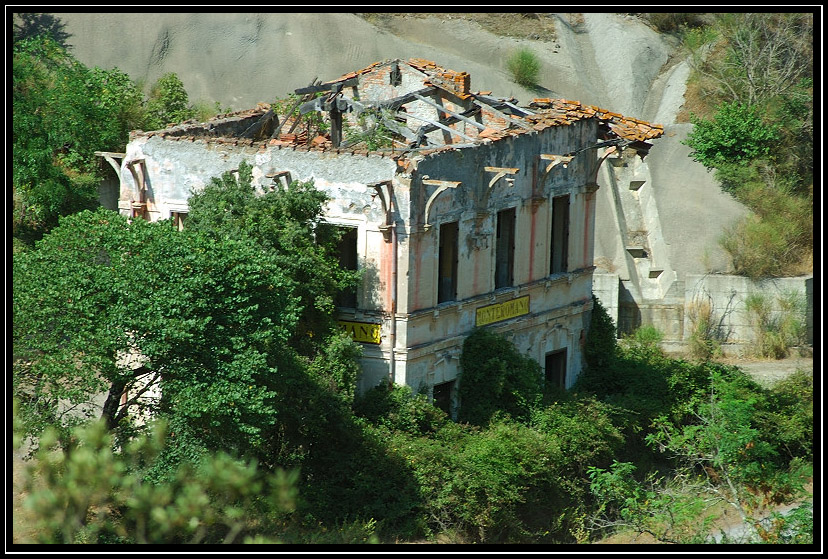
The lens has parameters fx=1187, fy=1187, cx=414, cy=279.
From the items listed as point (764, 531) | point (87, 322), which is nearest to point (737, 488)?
point (764, 531)

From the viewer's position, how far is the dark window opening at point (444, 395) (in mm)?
24609

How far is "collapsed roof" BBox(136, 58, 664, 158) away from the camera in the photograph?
2538 centimetres

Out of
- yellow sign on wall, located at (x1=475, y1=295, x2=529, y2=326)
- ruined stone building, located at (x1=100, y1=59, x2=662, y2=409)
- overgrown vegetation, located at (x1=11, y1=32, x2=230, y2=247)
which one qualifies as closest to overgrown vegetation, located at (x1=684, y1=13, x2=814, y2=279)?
ruined stone building, located at (x1=100, y1=59, x2=662, y2=409)

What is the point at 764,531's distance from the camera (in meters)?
18.7

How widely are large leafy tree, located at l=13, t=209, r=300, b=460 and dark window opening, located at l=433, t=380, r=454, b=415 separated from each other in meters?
6.00

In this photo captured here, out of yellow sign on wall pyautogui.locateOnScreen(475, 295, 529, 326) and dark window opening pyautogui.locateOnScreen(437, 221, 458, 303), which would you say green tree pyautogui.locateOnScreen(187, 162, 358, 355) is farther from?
yellow sign on wall pyautogui.locateOnScreen(475, 295, 529, 326)

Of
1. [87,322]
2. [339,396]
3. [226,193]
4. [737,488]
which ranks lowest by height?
[737,488]

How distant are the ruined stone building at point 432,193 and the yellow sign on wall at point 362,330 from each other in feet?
0.08

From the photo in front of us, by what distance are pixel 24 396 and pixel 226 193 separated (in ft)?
18.4

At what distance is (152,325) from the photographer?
708 inches

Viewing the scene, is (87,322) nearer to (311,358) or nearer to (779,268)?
(311,358)

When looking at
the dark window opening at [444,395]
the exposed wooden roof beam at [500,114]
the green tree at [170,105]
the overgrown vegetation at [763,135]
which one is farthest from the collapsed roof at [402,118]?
the overgrown vegetation at [763,135]

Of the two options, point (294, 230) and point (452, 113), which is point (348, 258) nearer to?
point (294, 230)
